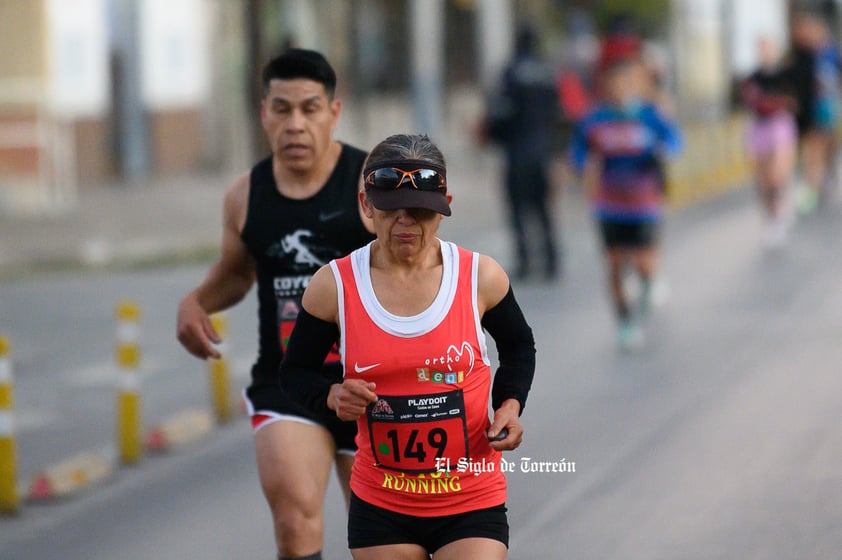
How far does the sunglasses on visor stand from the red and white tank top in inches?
9.8

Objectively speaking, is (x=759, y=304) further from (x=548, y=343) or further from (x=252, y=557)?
(x=252, y=557)

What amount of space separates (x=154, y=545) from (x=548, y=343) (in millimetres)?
5490

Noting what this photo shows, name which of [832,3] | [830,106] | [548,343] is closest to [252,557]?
[548,343]

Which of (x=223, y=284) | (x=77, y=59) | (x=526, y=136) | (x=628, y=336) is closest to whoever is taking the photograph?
(x=223, y=284)

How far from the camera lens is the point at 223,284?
5945 millimetres

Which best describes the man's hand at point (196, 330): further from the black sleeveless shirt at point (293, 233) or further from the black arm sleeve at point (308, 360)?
the black arm sleeve at point (308, 360)

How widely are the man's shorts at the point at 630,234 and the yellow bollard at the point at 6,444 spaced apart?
18.4ft

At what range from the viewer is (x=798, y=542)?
6.95m

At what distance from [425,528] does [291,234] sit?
4.83 ft

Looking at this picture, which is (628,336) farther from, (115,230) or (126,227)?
(126,227)

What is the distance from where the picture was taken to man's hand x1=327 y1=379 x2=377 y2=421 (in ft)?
Result: 14.3

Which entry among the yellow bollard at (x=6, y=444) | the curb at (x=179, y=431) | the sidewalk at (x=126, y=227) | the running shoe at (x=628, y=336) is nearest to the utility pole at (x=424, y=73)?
the sidewalk at (x=126, y=227)

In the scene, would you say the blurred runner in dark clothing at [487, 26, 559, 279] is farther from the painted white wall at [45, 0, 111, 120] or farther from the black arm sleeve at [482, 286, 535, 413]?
the black arm sleeve at [482, 286, 535, 413]

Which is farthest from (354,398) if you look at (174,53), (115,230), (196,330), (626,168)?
(174,53)
